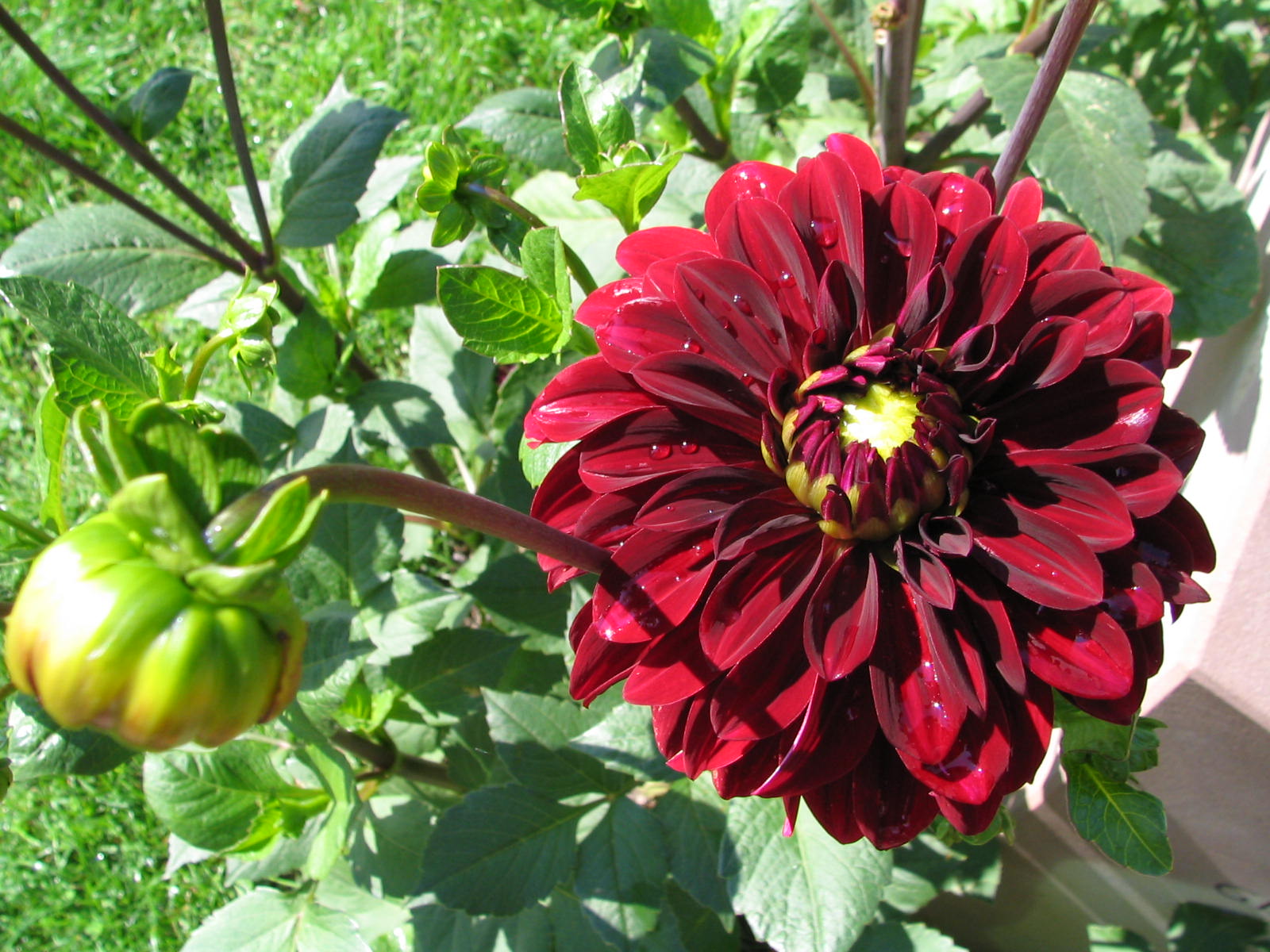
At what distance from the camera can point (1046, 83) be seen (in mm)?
900

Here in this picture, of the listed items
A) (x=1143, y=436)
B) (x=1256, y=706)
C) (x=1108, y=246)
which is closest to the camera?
(x=1143, y=436)

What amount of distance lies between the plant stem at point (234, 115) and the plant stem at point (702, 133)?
21.3 inches

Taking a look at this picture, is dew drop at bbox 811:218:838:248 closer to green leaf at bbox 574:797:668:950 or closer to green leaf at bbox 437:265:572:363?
green leaf at bbox 437:265:572:363

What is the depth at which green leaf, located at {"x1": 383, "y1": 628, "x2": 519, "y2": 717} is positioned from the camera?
4.43 feet

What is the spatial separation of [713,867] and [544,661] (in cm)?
45

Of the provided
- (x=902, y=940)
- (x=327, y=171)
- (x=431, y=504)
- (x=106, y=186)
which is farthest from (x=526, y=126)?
(x=902, y=940)

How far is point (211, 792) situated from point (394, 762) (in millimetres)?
274

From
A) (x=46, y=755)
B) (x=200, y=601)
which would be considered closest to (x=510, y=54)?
(x=46, y=755)

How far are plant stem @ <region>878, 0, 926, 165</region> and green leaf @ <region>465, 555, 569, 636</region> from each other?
2.47 feet

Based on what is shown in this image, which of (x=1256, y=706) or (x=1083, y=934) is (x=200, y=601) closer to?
(x=1256, y=706)

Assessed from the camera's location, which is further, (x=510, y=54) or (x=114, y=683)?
(x=510, y=54)

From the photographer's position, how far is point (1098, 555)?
73cm

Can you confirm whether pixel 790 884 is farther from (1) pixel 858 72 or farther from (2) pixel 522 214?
(1) pixel 858 72

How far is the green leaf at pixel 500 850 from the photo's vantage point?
48.5 inches
